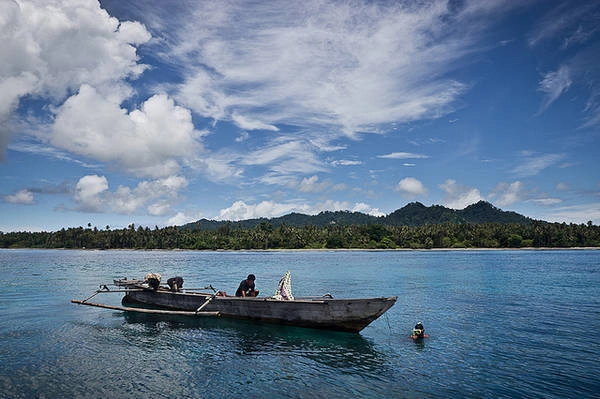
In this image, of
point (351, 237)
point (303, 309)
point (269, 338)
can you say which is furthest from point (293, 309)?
point (351, 237)

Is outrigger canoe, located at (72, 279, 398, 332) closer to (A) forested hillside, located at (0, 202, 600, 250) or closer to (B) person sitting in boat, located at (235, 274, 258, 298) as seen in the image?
(B) person sitting in boat, located at (235, 274, 258, 298)

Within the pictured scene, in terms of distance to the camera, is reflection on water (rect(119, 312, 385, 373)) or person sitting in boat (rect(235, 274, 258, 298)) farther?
person sitting in boat (rect(235, 274, 258, 298))

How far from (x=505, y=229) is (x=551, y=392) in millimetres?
161456

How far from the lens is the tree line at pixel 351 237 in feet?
500

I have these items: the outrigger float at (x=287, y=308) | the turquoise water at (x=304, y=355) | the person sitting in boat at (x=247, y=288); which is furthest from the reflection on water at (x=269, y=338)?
the person sitting in boat at (x=247, y=288)

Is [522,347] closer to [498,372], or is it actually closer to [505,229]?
[498,372]

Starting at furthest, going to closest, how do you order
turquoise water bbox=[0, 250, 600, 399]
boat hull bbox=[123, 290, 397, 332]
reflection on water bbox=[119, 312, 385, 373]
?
boat hull bbox=[123, 290, 397, 332] → reflection on water bbox=[119, 312, 385, 373] → turquoise water bbox=[0, 250, 600, 399]

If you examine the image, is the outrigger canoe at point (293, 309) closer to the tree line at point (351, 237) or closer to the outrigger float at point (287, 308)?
the outrigger float at point (287, 308)

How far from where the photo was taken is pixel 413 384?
43.0 feet

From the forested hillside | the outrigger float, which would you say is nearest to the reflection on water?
the outrigger float

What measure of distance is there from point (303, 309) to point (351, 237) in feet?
483

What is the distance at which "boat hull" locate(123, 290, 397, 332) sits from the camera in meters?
18.1

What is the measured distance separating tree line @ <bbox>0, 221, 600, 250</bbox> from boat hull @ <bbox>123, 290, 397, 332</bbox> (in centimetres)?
13934

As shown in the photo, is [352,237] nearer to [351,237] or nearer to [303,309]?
[351,237]
